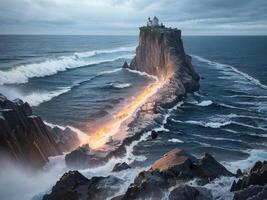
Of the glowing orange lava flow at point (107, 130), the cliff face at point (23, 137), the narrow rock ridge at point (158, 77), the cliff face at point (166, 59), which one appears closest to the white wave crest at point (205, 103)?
the narrow rock ridge at point (158, 77)

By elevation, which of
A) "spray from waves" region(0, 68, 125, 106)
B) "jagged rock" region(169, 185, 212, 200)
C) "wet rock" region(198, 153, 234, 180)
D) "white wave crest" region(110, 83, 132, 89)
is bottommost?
"white wave crest" region(110, 83, 132, 89)

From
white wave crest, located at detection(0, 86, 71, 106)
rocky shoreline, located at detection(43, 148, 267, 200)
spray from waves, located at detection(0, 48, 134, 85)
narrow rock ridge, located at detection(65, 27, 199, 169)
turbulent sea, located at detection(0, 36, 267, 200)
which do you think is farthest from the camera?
spray from waves, located at detection(0, 48, 134, 85)

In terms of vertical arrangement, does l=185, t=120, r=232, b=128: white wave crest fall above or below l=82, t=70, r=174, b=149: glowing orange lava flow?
below

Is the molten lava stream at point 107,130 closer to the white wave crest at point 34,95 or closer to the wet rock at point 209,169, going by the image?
the wet rock at point 209,169

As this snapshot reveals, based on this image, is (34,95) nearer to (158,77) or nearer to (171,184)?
(158,77)

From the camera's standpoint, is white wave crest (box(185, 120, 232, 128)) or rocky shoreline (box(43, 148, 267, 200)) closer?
rocky shoreline (box(43, 148, 267, 200))

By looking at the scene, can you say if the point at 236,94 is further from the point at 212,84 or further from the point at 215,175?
the point at 215,175

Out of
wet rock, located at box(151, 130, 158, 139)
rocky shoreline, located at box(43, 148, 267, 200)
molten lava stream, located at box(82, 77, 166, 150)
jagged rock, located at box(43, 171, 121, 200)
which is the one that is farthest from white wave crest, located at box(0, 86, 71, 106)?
rocky shoreline, located at box(43, 148, 267, 200)

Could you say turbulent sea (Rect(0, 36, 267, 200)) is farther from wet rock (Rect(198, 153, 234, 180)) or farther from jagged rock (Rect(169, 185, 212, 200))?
jagged rock (Rect(169, 185, 212, 200))
